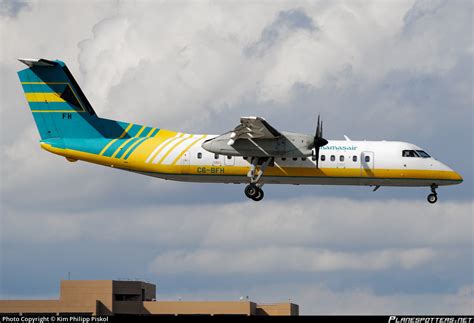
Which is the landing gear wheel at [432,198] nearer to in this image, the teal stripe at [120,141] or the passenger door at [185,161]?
the passenger door at [185,161]

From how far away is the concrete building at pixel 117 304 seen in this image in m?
106

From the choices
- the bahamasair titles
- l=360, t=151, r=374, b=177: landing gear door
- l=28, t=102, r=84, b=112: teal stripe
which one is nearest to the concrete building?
l=28, t=102, r=84, b=112: teal stripe

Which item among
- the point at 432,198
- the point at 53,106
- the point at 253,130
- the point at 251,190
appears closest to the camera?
the point at 253,130

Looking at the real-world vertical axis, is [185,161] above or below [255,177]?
above

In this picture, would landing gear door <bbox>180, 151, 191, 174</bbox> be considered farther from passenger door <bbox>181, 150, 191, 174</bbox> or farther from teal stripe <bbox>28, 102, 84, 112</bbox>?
teal stripe <bbox>28, 102, 84, 112</bbox>

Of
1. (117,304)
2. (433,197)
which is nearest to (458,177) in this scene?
(433,197)

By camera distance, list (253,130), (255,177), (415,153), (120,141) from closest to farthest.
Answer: (253,130)
(255,177)
(415,153)
(120,141)

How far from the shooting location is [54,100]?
60.6 meters

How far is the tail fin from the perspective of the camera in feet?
197

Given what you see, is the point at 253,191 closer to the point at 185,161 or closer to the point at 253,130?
the point at 253,130

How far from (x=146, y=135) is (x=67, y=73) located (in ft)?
18.8

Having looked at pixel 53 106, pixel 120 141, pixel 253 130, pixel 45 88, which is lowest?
pixel 253 130

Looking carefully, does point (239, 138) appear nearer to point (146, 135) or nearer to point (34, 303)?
point (146, 135)

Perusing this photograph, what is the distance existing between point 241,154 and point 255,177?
1.49 meters
